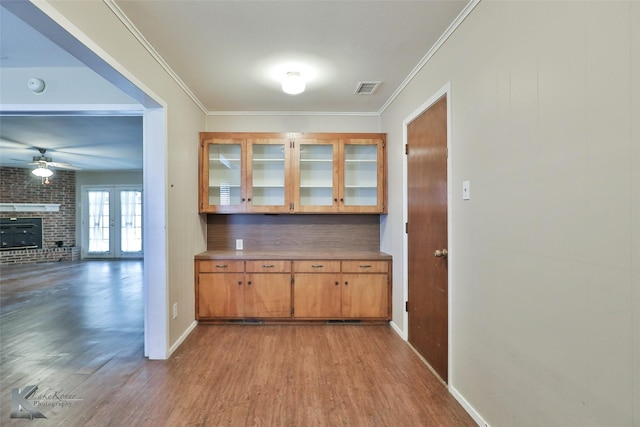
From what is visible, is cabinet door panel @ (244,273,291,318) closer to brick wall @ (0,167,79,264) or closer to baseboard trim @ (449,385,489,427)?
baseboard trim @ (449,385,489,427)

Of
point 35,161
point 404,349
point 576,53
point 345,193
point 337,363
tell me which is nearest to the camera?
point 576,53

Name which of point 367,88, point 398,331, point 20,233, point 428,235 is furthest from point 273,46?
point 20,233

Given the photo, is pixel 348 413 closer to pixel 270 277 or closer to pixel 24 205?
pixel 270 277

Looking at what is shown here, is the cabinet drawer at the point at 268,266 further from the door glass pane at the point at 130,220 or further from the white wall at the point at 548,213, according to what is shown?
the door glass pane at the point at 130,220

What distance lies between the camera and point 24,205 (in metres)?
7.11

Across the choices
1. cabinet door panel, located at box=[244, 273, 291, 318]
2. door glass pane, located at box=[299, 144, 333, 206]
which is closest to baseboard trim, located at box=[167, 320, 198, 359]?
cabinet door panel, located at box=[244, 273, 291, 318]

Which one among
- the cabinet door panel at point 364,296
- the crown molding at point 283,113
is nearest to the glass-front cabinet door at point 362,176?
the crown molding at point 283,113

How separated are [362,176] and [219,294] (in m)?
2.25

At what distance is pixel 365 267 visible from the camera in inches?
128

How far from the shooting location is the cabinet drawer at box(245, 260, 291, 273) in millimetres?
3221

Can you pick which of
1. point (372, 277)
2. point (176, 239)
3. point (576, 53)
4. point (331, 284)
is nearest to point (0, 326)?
point (176, 239)

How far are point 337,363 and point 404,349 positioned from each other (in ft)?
2.30

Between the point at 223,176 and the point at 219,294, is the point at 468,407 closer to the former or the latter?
the point at 219,294

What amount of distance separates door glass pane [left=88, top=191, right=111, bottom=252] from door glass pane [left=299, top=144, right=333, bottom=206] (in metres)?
7.39
